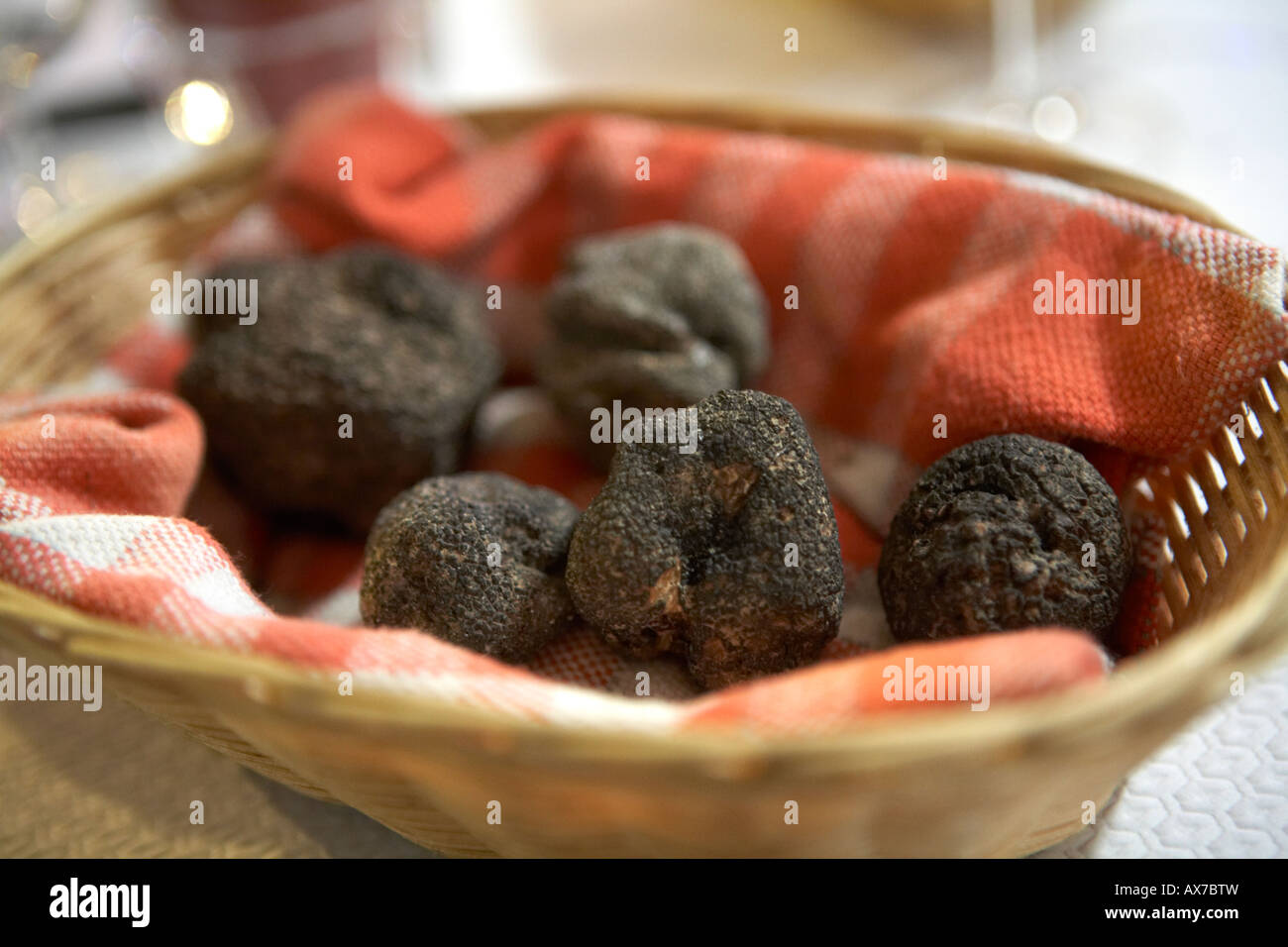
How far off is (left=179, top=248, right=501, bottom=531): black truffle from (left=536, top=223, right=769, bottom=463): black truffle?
79mm

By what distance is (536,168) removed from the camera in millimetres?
910

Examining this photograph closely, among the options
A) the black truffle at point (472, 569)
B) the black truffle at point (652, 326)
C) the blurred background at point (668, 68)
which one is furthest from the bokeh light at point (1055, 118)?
the black truffle at point (472, 569)

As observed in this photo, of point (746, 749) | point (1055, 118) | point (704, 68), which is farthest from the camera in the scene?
point (704, 68)

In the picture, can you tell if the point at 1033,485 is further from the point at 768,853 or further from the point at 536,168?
the point at 536,168

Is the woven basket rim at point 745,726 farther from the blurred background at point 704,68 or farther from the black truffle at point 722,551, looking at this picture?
the blurred background at point 704,68

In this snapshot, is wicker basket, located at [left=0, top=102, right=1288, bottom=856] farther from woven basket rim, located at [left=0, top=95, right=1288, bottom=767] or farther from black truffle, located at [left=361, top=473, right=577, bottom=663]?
black truffle, located at [left=361, top=473, right=577, bottom=663]

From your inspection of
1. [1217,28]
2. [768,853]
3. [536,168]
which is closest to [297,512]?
[536,168]

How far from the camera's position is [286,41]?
132cm

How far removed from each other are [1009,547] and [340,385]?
0.44m

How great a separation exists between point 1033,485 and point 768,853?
0.26 m

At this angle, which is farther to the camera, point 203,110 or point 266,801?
point 203,110

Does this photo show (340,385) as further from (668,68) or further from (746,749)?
(668,68)

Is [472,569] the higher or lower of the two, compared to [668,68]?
lower

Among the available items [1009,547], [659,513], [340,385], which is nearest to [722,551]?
[659,513]
